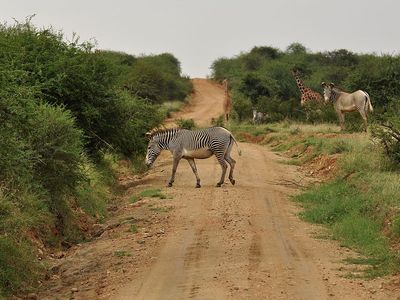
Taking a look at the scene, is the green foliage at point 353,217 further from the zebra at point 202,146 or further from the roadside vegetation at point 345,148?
the zebra at point 202,146

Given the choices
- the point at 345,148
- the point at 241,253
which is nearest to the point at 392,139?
the point at 345,148

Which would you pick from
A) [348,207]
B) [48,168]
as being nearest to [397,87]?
[348,207]

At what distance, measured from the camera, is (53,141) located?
48.3 feet

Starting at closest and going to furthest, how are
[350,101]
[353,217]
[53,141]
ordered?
[353,217] → [53,141] → [350,101]

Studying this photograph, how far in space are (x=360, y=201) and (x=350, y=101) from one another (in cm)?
1282

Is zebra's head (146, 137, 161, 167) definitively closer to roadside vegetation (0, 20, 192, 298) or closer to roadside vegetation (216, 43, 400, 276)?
roadside vegetation (0, 20, 192, 298)

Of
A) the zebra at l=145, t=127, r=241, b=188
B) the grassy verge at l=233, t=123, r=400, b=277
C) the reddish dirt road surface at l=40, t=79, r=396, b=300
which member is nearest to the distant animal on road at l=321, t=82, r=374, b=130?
the grassy verge at l=233, t=123, r=400, b=277

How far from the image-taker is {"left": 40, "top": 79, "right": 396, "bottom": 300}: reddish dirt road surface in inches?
378

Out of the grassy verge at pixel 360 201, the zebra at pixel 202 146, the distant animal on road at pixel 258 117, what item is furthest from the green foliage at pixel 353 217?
the distant animal on road at pixel 258 117

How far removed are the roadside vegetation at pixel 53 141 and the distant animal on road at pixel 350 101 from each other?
22.8 feet

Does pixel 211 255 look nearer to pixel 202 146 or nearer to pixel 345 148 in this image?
pixel 202 146

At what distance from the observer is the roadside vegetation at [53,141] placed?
11.2 m

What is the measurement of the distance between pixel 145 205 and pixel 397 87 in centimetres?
2125

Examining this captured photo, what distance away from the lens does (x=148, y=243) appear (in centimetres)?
1269
